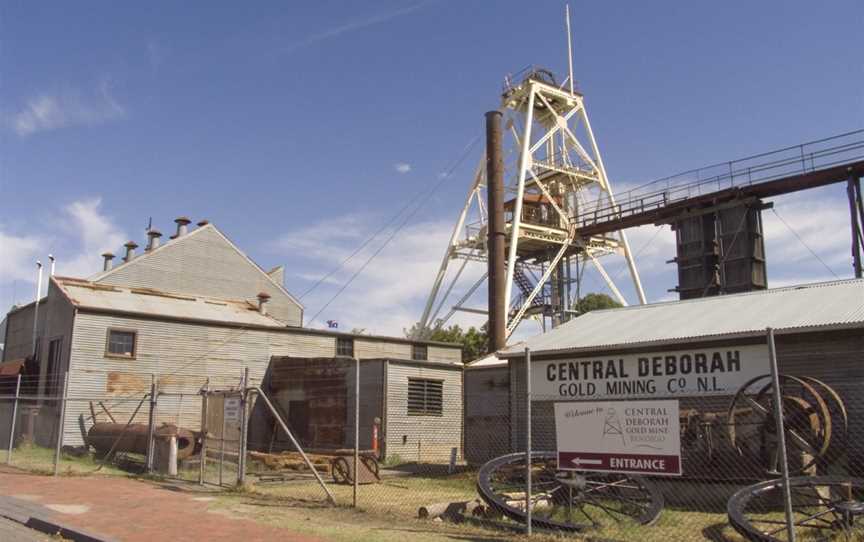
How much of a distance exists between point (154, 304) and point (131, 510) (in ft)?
71.1

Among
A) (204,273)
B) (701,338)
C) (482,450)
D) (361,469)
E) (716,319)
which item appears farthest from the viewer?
(204,273)

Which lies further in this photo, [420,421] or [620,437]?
[420,421]

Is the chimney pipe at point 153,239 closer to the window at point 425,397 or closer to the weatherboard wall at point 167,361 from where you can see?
the weatherboard wall at point 167,361

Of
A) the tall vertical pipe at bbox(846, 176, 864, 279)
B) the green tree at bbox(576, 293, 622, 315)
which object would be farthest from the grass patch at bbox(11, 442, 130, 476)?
the green tree at bbox(576, 293, 622, 315)

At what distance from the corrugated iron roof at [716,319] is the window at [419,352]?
54.0 feet

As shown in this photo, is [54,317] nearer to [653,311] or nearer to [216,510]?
[216,510]

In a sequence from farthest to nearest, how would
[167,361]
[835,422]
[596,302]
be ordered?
[596,302], [167,361], [835,422]

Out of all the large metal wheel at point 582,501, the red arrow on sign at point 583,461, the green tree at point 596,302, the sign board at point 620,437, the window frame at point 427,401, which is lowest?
the large metal wheel at point 582,501

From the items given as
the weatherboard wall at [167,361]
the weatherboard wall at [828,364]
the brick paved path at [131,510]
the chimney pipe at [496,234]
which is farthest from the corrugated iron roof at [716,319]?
the chimney pipe at [496,234]

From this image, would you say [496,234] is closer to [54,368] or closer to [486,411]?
[486,411]

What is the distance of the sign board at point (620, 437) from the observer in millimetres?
9172

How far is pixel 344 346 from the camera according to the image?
36.1m

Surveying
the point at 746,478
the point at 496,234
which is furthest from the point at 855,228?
the point at 746,478

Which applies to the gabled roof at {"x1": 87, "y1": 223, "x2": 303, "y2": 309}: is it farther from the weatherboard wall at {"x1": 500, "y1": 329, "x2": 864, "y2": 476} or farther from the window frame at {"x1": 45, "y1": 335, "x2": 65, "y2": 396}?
the weatherboard wall at {"x1": 500, "y1": 329, "x2": 864, "y2": 476}
